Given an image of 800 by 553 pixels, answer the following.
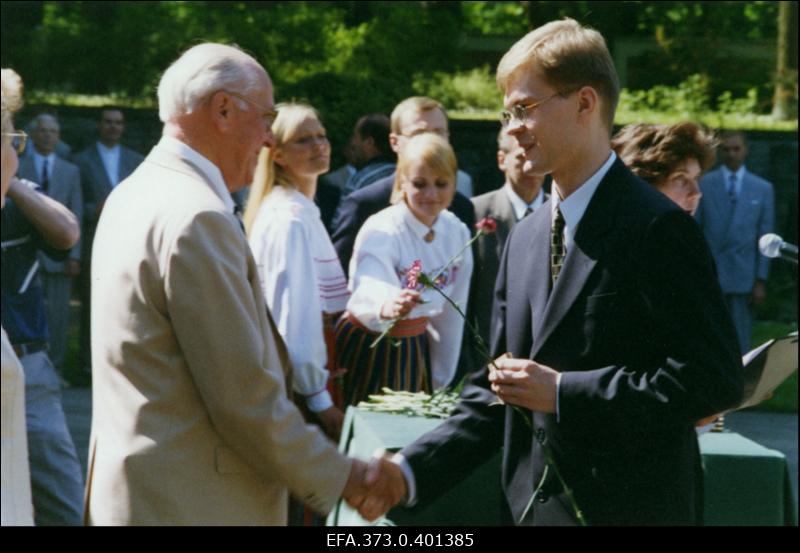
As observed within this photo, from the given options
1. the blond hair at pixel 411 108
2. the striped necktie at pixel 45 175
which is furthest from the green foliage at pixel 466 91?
the blond hair at pixel 411 108

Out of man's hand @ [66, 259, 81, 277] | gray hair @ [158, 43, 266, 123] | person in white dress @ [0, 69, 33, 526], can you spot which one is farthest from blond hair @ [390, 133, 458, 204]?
man's hand @ [66, 259, 81, 277]

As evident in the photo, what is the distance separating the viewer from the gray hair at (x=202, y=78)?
3.78 meters

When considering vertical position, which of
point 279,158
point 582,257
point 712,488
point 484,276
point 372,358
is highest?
point 279,158

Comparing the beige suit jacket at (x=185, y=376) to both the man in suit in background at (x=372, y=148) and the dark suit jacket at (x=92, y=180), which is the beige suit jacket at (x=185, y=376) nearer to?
the man in suit in background at (x=372, y=148)

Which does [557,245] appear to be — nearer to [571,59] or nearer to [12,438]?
[571,59]

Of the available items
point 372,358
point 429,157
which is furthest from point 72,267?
point 372,358

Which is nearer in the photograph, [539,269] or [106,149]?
[539,269]

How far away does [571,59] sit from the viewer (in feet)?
11.8

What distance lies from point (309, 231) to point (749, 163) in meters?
13.6

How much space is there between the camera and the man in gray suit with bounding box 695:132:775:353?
1328 centimetres

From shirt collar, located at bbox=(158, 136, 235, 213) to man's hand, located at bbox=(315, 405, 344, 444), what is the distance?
8.75 ft

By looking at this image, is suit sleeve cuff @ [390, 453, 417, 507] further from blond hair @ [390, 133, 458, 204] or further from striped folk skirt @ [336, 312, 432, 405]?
blond hair @ [390, 133, 458, 204]

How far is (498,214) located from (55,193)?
18.8 ft

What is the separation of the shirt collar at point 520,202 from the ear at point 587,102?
4254 mm
